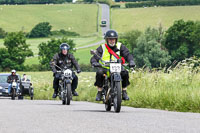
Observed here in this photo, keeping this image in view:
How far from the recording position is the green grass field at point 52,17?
160000 millimetres

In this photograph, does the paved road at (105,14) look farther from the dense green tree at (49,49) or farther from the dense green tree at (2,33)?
the dense green tree at (2,33)

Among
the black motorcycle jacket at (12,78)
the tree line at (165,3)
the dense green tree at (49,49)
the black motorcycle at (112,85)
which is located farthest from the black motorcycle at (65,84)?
the tree line at (165,3)

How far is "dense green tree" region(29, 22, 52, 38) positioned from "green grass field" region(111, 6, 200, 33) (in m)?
18.4

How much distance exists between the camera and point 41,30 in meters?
154

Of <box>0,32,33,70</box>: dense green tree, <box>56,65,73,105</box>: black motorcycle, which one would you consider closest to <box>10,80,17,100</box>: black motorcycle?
<box>56,65,73,105</box>: black motorcycle

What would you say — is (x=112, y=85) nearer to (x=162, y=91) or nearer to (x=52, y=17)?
(x=162, y=91)

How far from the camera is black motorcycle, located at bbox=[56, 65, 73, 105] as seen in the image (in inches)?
665

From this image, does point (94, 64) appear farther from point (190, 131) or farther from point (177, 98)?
point (190, 131)

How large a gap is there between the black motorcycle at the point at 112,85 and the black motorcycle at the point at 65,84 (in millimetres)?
4280

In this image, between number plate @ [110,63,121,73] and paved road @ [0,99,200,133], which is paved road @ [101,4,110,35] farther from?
paved road @ [0,99,200,133]

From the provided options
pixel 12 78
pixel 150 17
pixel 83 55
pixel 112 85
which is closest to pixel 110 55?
pixel 112 85

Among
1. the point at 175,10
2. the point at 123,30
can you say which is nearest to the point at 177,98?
the point at 123,30

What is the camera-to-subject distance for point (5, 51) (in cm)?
12444

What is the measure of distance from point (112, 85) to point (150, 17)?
144662 millimetres
